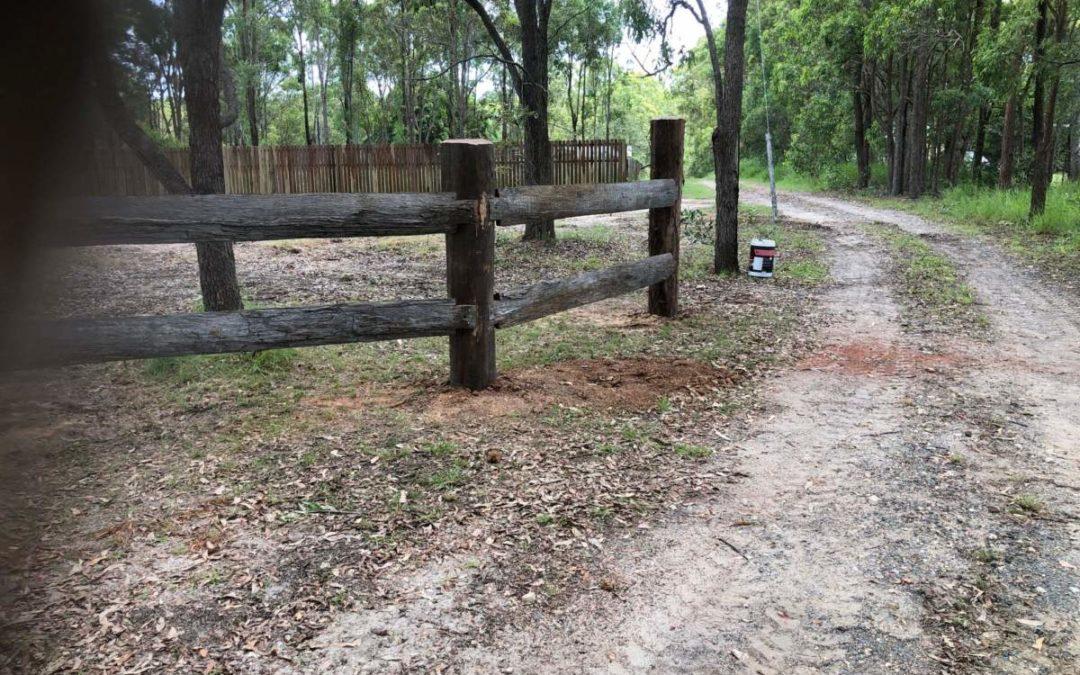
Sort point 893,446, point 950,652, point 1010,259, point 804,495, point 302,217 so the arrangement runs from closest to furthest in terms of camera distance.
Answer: point 950,652 < point 804,495 < point 302,217 < point 893,446 < point 1010,259

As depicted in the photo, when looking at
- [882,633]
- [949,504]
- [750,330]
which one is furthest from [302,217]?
[750,330]

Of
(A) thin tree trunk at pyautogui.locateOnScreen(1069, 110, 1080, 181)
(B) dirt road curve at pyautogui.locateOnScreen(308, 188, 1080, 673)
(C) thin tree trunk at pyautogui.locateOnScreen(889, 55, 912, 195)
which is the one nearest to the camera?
(B) dirt road curve at pyautogui.locateOnScreen(308, 188, 1080, 673)

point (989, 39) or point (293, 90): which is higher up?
point (293, 90)

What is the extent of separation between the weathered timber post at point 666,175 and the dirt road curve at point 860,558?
7.72ft

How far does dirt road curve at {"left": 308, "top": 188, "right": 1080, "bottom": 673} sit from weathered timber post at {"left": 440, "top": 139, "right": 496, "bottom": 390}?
1.80 meters

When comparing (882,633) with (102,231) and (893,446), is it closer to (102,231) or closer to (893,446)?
(893,446)

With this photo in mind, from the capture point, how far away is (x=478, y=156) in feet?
15.8

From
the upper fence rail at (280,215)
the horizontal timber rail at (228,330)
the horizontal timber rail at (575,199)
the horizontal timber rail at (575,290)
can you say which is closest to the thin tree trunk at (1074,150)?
the horizontal timber rail at (575,199)

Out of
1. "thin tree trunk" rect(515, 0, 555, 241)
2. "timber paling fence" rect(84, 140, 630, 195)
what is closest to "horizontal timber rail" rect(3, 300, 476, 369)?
"thin tree trunk" rect(515, 0, 555, 241)

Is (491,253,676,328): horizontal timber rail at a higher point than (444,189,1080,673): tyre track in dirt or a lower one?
higher

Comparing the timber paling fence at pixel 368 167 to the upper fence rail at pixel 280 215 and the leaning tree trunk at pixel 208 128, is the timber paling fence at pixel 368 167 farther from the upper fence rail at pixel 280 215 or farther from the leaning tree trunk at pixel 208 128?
the upper fence rail at pixel 280 215

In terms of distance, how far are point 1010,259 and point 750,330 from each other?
6.86 meters

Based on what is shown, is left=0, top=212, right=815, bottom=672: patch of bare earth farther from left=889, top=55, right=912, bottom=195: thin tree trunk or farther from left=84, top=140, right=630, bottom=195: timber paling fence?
left=889, top=55, right=912, bottom=195: thin tree trunk

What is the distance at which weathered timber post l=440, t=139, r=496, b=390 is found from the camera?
484cm
